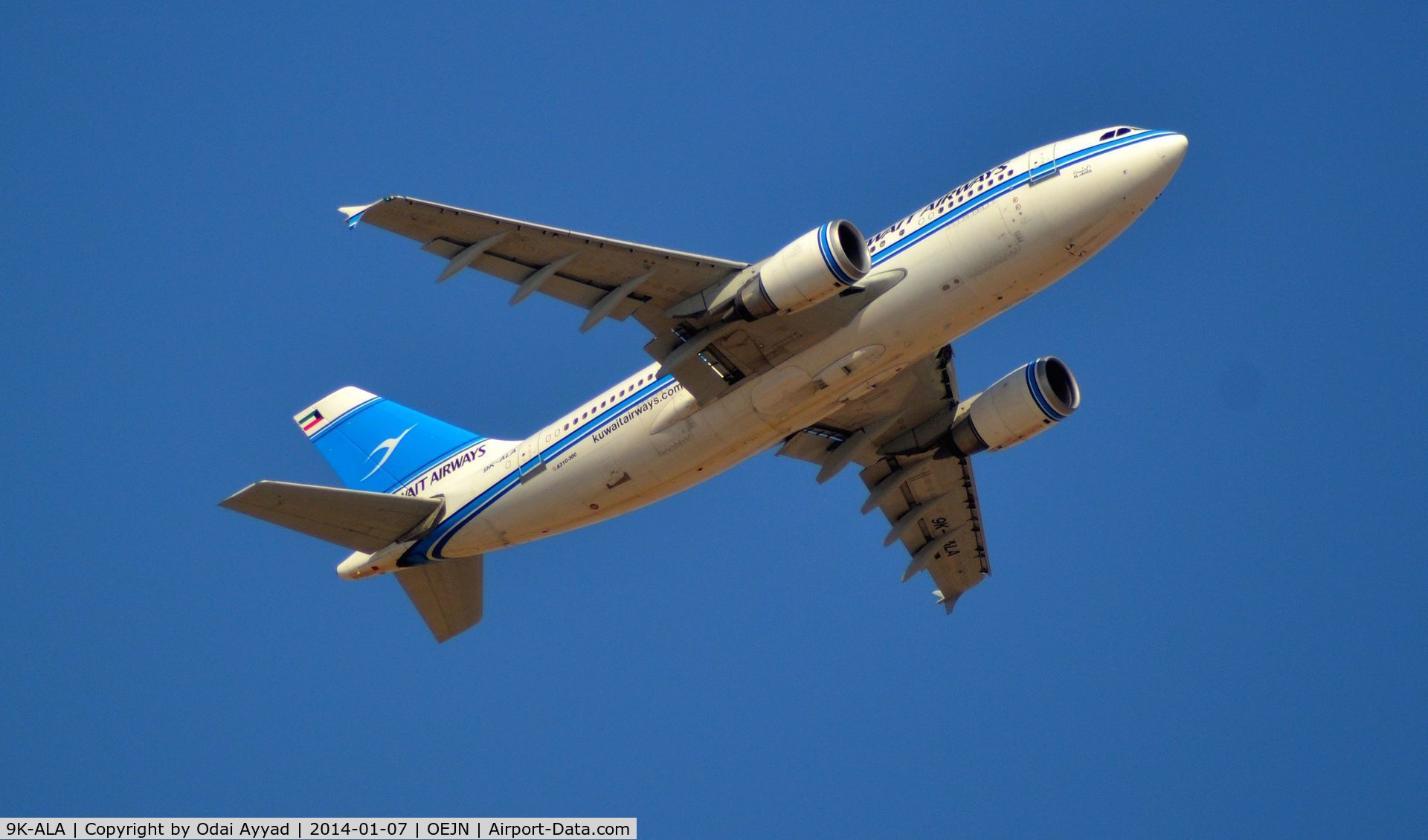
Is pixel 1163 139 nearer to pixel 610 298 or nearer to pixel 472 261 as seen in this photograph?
pixel 610 298

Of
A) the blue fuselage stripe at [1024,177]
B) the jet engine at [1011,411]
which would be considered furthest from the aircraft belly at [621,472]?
the jet engine at [1011,411]

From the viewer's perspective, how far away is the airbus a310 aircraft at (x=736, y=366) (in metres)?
29.7

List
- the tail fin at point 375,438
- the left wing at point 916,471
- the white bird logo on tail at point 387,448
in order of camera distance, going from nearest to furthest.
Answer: the left wing at point 916,471 → the tail fin at point 375,438 → the white bird logo on tail at point 387,448

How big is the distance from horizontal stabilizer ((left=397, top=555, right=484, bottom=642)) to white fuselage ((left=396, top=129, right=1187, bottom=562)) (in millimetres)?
1834

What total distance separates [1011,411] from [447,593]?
14203 millimetres

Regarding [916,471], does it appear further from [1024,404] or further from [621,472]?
[621,472]

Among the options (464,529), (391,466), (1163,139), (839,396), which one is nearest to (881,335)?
(839,396)

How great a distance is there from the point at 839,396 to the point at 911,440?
6.89 meters

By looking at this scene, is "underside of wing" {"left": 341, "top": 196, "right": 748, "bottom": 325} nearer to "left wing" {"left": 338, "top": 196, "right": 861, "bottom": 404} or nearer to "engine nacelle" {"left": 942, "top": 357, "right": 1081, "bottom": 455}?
"left wing" {"left": 338, "top": 196, "right": 861, "bottom": 404}

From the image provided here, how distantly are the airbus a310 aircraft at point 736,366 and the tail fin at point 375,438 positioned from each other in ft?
0.29

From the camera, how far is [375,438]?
39.1 meters

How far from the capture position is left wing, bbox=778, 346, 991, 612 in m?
36.9

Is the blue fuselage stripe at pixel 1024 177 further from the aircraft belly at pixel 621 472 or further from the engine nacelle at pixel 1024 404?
the engine nacelle at pixel 1024 404

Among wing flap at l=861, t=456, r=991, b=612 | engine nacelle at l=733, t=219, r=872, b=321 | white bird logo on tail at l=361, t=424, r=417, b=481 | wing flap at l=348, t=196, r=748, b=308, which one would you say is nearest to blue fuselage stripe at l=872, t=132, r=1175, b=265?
engine nacelle at l=733, t=219, r=872, b=321
